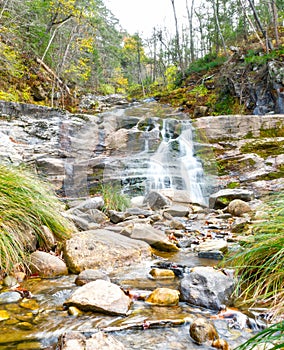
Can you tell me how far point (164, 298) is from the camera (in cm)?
218

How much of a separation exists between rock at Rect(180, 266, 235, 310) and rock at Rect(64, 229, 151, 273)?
3.24 feet

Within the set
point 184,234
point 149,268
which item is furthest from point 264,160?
point 149,268

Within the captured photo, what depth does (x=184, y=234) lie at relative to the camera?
4.51m

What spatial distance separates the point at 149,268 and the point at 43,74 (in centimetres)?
1415

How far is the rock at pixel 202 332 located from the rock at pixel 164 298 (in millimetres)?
413

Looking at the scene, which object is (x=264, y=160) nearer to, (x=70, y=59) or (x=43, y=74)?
(x=43, y=74)

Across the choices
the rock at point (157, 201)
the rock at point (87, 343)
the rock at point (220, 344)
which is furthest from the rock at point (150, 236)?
the rock at point (157, 201)

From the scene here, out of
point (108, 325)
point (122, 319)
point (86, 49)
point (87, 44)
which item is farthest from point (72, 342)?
point (86, 49)

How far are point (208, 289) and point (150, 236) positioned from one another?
1708mm

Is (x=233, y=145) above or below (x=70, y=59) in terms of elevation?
below

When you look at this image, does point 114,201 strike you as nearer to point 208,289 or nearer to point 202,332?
point 208,289

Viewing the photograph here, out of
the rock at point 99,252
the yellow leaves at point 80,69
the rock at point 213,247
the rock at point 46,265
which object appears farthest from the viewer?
the yellow leaves at point 80,69

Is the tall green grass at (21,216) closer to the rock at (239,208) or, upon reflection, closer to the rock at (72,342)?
the rock at (72,342)

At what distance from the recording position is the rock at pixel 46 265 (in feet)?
8.93
